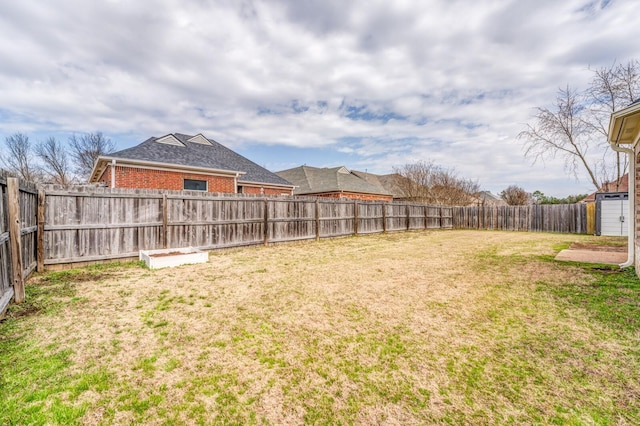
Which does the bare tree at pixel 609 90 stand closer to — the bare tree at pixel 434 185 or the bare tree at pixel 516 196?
the bare tree at pixel 434 185

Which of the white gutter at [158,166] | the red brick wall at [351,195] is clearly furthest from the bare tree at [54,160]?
the red brick wall at [351,195]

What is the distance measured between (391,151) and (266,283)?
90.3 feet

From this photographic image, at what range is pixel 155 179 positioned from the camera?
13.0 meters

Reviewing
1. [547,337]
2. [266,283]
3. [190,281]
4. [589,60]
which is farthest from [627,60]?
[190,281]

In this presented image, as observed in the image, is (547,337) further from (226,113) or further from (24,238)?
(226,113)

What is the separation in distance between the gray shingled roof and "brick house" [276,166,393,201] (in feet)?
19.0

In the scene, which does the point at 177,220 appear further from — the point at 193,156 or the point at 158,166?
the point at 193,156

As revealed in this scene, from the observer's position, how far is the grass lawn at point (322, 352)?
1790 millimetres

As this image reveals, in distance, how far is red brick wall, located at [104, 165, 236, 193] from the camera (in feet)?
39.8

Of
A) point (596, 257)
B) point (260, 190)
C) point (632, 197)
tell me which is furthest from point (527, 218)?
point (260, 190)

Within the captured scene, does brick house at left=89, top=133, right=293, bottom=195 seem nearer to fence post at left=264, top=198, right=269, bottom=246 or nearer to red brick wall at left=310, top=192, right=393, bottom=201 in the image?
red brick wall at left=310, top=192, right=393, bottom=201

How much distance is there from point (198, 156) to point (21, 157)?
27.3m

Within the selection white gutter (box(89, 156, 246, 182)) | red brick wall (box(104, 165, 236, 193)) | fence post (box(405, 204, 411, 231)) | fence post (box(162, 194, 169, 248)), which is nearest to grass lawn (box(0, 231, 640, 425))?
fence post (box(162, 194, 169, 248))

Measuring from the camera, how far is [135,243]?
265 inches
